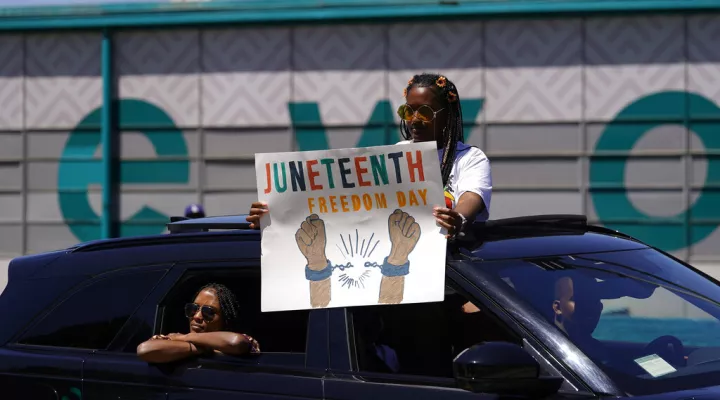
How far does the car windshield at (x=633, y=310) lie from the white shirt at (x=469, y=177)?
526 mm

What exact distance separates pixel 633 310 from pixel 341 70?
14291mm

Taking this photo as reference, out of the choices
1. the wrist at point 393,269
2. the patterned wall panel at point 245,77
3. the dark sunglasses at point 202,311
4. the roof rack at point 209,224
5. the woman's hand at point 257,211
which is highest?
the patterned wall panel at point 245,77

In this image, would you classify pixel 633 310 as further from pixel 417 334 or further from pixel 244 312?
pixel 244 312

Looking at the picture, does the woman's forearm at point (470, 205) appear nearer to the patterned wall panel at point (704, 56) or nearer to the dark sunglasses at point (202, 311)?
the dark sunglasses at point (202, 311)

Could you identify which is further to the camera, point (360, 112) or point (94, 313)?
point (360, 112)

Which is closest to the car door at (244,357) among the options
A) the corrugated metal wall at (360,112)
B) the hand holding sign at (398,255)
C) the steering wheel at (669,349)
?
the hand holding sign at (398,255)

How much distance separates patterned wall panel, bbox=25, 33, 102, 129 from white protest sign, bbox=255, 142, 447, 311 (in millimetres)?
15433

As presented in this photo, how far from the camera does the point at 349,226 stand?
13.2 feet

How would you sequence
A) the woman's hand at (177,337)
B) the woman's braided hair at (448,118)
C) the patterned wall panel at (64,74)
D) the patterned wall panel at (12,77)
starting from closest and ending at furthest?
the woman's hand at (177,337), the woman's braided hair at (448,118), the patterned wall panel at (64,74), the patterned wall panel at (12,77)

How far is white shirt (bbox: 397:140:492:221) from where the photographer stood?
13.9 ft

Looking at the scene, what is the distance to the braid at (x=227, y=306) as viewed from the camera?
423 cm

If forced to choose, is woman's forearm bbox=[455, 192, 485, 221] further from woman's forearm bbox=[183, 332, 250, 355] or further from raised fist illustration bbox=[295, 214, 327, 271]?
woman's forearm bbox=[183, 332, 250, 355]

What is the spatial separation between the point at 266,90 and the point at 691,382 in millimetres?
15224

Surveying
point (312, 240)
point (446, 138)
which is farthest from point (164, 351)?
point (446, 138)
